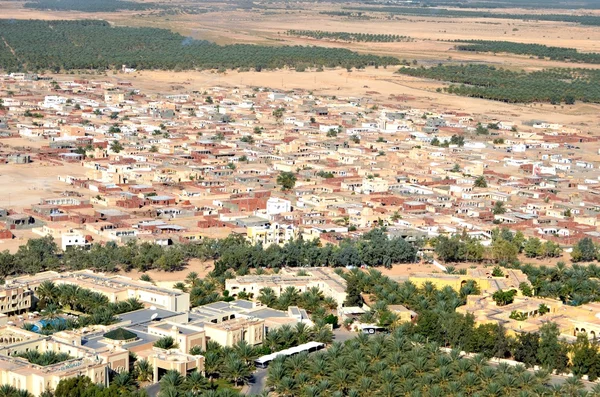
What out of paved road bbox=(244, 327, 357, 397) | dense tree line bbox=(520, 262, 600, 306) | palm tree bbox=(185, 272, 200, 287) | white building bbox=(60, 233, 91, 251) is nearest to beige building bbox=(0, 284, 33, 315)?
palm tree bbox=(185, 272, 200, 287)

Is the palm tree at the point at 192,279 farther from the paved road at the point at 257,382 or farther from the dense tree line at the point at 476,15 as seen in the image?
the dense tree line at the point at 476,15

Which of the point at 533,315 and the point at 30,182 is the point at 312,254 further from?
the point at 30,182

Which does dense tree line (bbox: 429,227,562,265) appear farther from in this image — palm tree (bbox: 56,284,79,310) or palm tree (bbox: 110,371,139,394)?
palm tree (bbox: 110,371,139,394)

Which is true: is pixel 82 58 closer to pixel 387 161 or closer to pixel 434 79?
pixel 434 79

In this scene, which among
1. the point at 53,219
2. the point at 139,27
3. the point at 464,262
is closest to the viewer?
the point at 464,262

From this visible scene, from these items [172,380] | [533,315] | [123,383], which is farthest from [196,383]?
[533,315]

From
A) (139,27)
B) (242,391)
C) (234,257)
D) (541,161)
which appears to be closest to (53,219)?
(234,257)
